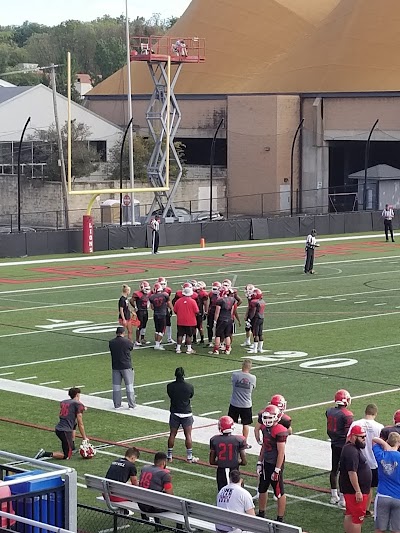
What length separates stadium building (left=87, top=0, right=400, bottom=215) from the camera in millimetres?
70750

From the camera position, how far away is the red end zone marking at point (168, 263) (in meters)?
40.5

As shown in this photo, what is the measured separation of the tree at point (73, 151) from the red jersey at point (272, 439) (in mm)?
56611

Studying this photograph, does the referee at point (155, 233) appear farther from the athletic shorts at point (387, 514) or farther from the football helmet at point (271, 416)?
the athletic shorts at point (387, 514)

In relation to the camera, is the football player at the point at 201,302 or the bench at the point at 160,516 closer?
the bench at the point at 160,516

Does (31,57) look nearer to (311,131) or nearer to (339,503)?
(311,131)

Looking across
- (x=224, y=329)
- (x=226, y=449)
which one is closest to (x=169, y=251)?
(x=224, y=329)

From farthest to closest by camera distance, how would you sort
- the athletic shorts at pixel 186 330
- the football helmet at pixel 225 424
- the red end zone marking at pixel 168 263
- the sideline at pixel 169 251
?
the sideline at pixel 169 251
the red end zone marking at pixel 168 263
the athletic shorts at pixel 186 330
the football helmet at pixel 225 424

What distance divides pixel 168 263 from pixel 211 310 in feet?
60.1

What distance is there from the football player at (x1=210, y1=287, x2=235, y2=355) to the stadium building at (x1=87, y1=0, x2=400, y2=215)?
39.5 metres

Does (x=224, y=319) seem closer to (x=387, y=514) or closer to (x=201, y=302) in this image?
(x=201, y=302)

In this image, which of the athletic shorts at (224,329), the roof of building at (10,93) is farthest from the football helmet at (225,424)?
the roof of building at (10,93)

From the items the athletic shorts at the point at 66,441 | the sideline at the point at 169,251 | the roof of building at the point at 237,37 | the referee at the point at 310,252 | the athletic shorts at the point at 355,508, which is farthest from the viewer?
the roof of building at the point at 237,37

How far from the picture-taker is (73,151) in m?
71.9

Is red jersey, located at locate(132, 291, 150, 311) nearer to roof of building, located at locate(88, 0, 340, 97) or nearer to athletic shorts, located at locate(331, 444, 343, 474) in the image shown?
athletic shorts, located at locate(331, 444, 343, 474)
